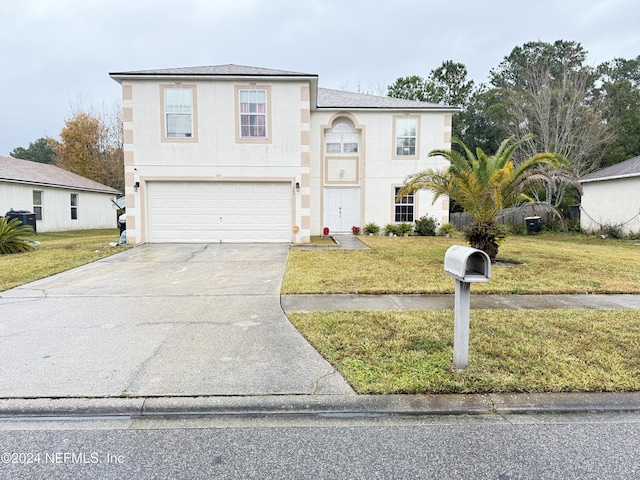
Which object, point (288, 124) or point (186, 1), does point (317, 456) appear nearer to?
point (288, 124)

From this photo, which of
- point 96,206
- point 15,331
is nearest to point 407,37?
point 96,206

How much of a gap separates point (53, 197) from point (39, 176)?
1340 mm

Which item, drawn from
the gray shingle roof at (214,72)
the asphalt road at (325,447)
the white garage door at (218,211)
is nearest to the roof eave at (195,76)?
the gray shingle roof at (214,72)

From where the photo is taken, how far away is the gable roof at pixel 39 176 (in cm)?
2038

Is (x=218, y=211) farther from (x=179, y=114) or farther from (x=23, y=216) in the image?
(x=23, y=216)

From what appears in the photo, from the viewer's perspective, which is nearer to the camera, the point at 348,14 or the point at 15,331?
the point at 15,331

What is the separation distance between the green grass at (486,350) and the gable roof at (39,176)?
2175 cm

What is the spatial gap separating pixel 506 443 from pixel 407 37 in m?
26.0

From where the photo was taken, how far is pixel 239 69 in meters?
15.2

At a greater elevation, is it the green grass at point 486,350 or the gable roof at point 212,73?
the gable roof at point 212,73

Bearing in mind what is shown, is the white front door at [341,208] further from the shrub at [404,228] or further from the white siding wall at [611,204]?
the white siding wall at [611,204]

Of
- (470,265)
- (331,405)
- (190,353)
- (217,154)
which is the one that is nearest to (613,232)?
(217,154)

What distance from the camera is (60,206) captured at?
76.2 feet

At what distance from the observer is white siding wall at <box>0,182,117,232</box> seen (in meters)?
20.0
